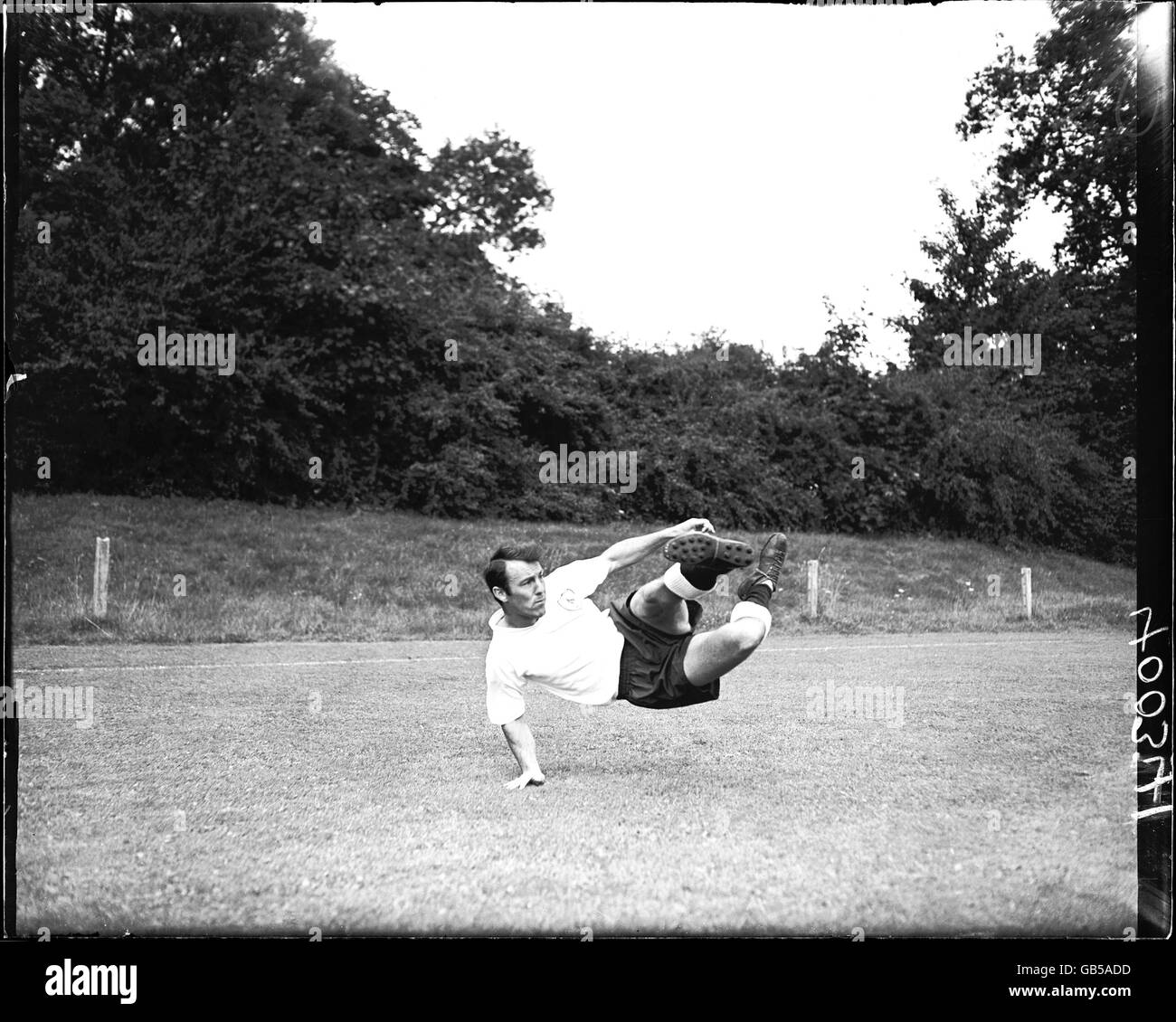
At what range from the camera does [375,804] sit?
3543 mm

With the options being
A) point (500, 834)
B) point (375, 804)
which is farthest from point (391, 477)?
point (500, 834)

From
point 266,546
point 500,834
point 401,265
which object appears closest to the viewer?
point 500,834

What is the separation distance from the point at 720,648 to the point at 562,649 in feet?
1.90

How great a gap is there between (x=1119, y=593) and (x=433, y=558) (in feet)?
11.4

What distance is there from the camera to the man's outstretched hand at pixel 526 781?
3.65 meters

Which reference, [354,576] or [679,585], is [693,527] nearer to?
[679,585]

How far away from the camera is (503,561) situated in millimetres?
3748

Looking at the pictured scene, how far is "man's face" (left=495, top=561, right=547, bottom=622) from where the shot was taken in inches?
146

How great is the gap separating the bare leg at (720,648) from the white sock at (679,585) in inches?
5.9

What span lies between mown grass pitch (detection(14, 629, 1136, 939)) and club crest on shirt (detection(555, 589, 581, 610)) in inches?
24.4

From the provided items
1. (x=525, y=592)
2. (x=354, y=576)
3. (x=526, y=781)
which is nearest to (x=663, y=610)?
(x=525, y=592)

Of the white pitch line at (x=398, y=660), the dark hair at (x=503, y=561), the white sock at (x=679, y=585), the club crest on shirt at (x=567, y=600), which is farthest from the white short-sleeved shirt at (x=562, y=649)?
the white pitch line at (x=398, y=660)

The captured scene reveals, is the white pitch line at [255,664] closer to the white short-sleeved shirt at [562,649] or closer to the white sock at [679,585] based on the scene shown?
the white short-sleeved shirt at [562,649]
